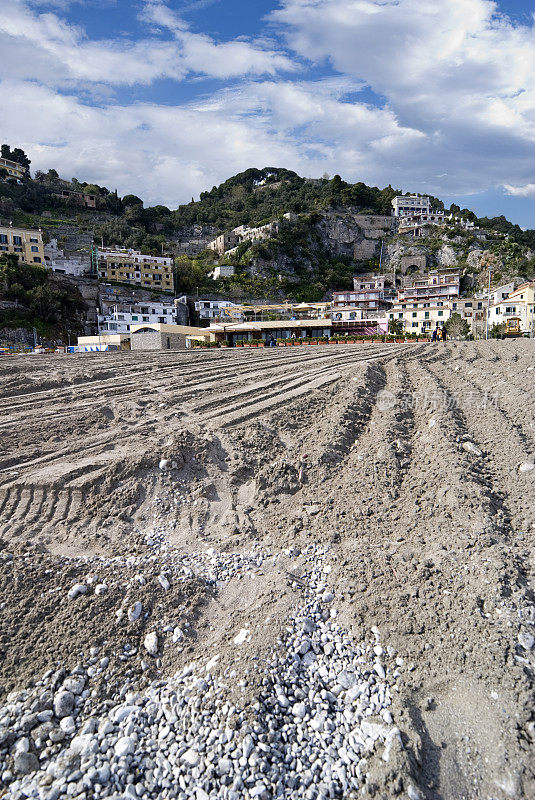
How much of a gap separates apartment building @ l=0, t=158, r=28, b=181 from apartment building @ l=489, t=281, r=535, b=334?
94.0 m

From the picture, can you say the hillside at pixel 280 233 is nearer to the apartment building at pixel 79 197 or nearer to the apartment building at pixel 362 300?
the apartment building at pixel 79 197

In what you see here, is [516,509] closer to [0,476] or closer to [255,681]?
[255,681]

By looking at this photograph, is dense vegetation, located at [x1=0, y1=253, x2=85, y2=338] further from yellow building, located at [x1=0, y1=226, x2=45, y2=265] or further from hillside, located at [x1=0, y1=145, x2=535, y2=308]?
hillside, located at [x1=0, y1=145, x2=535, y2=308]

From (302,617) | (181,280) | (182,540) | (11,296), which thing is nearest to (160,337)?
(182,540)

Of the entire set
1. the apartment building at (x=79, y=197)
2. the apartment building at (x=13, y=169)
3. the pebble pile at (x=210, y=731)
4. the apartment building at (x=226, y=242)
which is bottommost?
the pebble pile at (x=210, y=731)

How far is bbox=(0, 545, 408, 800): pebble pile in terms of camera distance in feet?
12.2

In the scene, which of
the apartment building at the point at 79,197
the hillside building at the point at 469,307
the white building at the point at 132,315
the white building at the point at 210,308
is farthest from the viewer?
the apartment building at the point at 79,197

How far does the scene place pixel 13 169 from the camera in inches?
3615

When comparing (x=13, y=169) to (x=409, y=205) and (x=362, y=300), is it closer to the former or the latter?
(x=362, y=300)

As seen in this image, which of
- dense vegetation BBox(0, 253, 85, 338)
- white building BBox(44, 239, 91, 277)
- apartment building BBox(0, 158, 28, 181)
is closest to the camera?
dense vegetation BBox(0, 253, 85, 338)

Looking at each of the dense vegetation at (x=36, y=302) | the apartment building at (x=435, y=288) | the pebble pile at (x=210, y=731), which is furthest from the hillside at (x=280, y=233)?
the pebble pile at (x=210, y=731)

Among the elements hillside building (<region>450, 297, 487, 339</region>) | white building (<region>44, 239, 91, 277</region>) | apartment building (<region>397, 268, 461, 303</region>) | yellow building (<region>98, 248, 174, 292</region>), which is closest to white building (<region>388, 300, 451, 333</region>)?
hillside building (<region>450, 297, 487, 339</region>)

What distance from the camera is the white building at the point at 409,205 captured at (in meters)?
109

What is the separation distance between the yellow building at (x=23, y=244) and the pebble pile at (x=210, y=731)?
68.1 m
